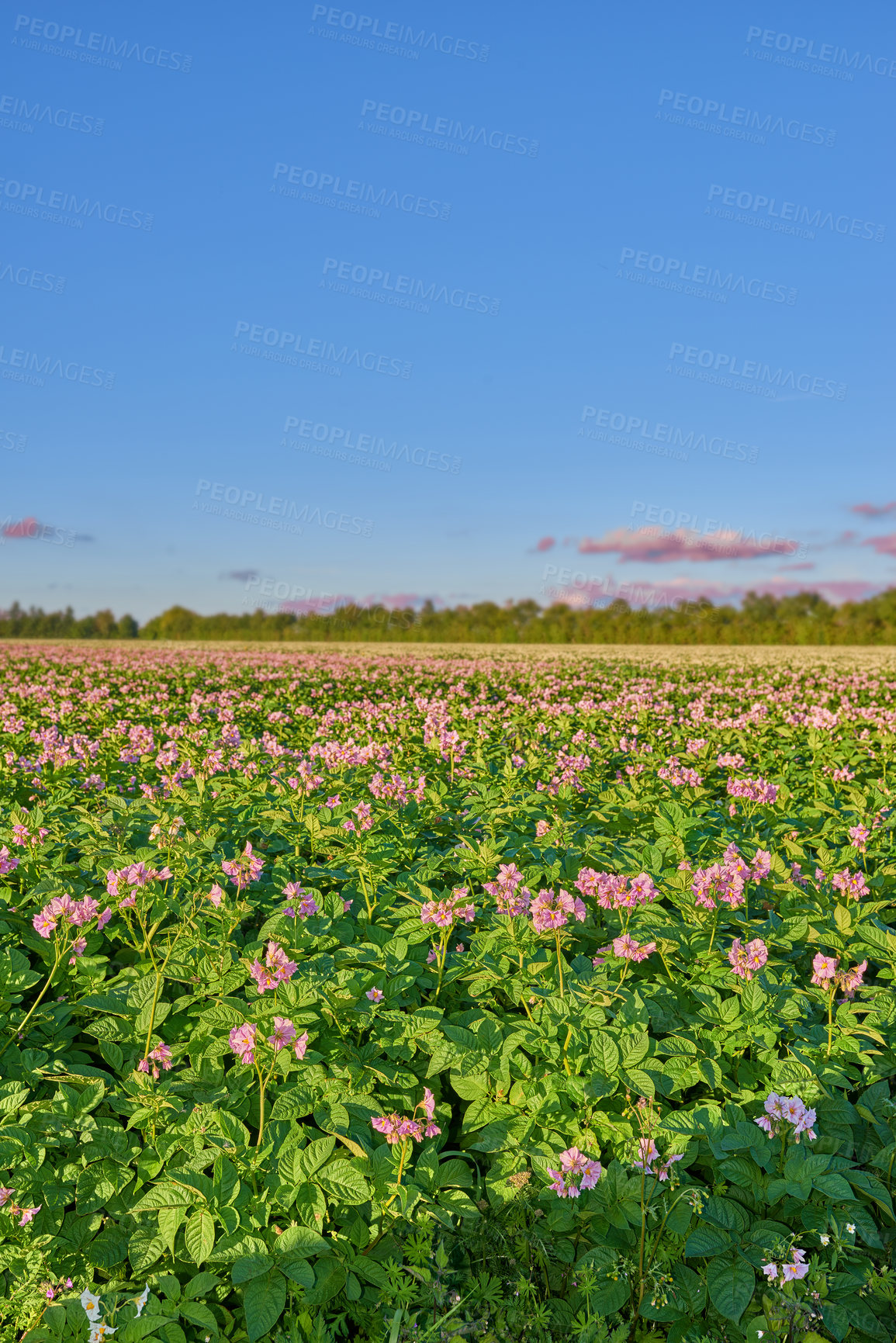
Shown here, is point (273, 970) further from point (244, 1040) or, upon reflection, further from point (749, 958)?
point (749, 958)

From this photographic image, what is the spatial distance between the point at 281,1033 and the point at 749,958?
74.6 inches

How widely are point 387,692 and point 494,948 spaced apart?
14.0 m

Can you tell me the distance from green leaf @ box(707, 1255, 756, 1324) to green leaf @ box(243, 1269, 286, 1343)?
51.4 inches

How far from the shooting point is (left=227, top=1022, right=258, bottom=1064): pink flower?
2629 millimetres

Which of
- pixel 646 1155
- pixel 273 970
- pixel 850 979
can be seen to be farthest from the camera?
pixel 850 979

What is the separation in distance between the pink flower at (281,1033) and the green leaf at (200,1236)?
51cm

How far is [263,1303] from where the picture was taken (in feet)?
7.13

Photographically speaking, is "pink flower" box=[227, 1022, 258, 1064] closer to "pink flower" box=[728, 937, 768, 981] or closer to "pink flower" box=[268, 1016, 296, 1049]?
"pink flower" box=[268, 1016, 296, 1049]

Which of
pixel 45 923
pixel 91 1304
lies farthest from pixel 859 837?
pixel 45 923

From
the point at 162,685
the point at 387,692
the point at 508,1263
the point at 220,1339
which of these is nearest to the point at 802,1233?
the point at 508,1263

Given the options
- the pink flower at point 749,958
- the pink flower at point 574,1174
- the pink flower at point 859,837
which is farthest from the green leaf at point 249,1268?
the pink flower at point 859,837

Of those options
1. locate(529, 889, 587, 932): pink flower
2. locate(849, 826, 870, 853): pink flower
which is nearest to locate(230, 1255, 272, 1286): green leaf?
locate(529, 889, 587, 932): pink flower

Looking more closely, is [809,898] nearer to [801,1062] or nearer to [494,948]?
[801,1062]

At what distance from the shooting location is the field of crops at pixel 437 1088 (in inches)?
90.4
